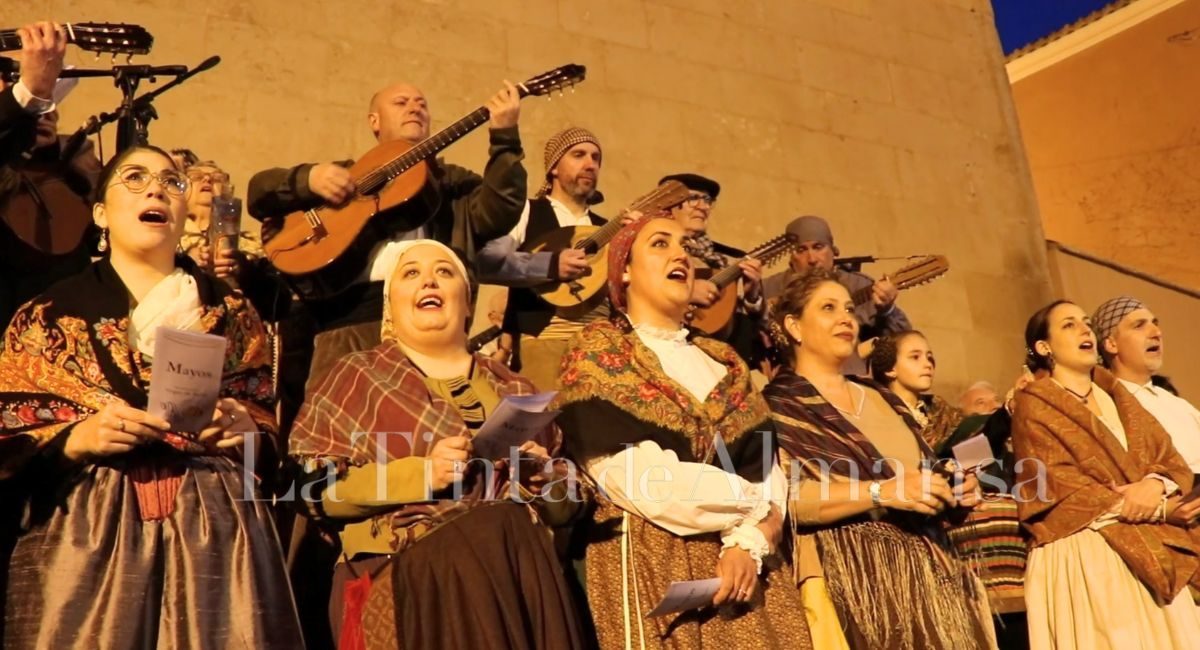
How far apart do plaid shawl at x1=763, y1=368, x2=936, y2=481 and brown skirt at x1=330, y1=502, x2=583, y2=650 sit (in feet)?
3.41

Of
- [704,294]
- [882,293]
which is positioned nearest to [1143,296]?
[882,293]

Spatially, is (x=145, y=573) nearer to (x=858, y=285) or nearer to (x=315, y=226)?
(x=315, y=226)

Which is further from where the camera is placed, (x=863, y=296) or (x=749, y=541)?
(x=863, y=296)

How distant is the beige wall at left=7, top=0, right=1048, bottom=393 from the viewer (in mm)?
6078

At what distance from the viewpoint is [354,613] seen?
121 inches

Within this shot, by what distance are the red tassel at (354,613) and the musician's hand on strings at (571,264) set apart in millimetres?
1659

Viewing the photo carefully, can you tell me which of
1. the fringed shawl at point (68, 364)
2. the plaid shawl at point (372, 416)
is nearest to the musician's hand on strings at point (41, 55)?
the fringed shawl at point (68, 364)

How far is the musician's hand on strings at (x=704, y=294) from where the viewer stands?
4.97 m

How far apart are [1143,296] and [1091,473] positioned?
185 inches

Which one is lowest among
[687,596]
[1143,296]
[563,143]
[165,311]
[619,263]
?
[687,596]

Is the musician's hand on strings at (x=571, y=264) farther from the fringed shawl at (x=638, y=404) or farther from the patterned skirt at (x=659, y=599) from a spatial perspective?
the patterned skirt at (x=659, y=599)

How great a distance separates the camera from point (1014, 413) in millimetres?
4711

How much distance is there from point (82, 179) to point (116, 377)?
1340 mm

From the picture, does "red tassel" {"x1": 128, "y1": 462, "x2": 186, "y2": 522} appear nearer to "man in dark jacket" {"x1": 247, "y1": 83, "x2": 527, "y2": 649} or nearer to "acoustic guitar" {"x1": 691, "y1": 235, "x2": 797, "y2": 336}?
"man in dark jacket" {"x1": 247, "y1": 83, "x2": 527, "y2": 649}
